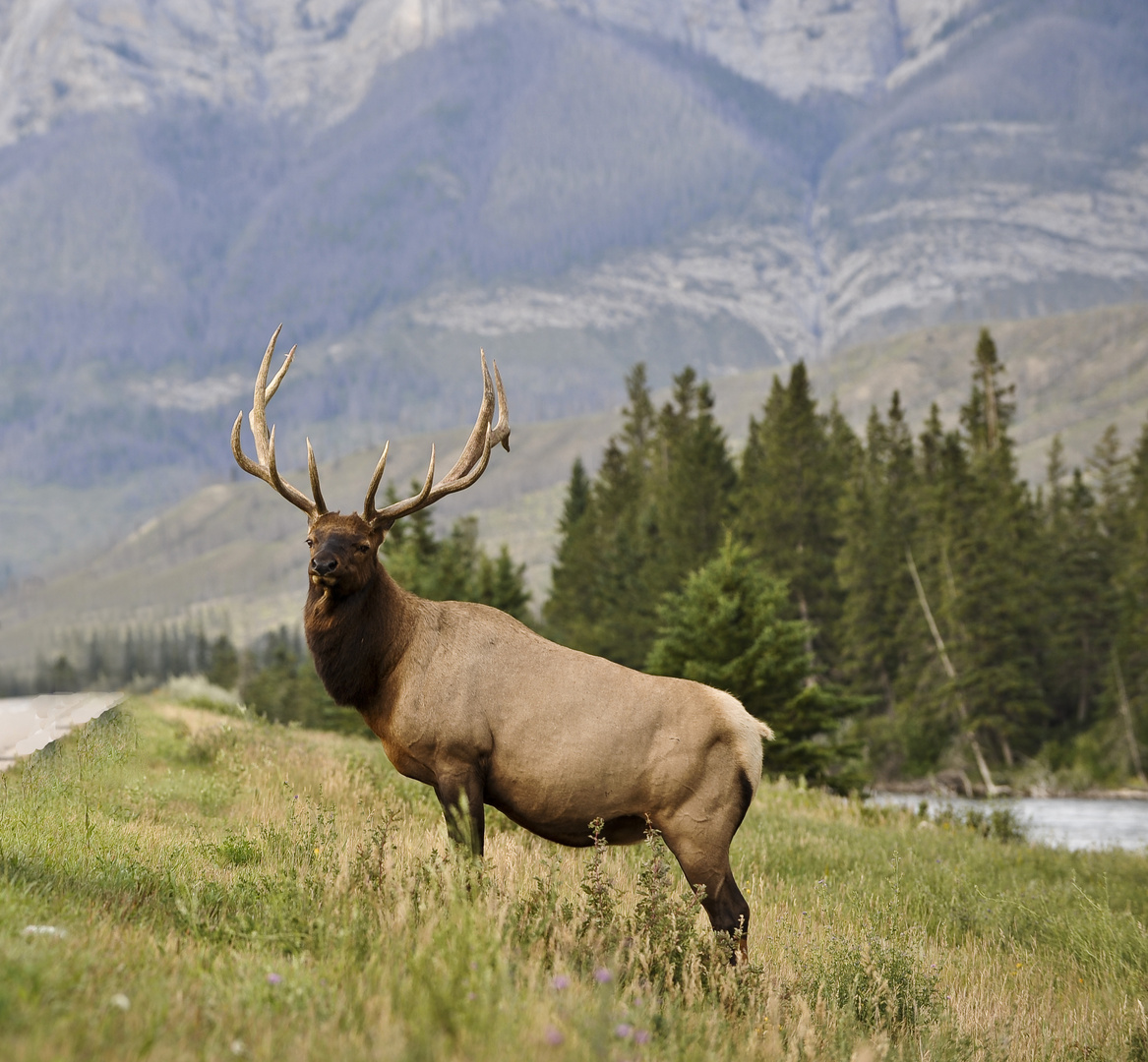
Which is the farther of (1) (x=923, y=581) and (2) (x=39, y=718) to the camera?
(1) (x=923, y=581)

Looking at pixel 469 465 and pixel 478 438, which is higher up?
pixel 478 438

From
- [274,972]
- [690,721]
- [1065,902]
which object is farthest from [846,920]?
[274,972]

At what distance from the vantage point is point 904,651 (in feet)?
161

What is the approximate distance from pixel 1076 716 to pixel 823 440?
55.8ft

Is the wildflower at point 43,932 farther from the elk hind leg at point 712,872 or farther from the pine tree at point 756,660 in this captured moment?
the pine tree at point 756,660

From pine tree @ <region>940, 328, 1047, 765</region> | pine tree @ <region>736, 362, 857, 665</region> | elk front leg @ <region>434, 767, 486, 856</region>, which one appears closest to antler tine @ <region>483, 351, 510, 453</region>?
elk front leg @ <region>434, 767, 486, 856</region>

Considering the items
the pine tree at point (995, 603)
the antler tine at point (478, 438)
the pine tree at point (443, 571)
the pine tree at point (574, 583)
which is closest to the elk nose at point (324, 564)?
the antler tine at point (478, 438)

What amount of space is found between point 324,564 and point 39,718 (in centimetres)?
322

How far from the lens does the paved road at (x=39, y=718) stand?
23.8 ft

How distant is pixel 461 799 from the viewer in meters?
6.10

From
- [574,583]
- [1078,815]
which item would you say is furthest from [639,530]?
[1078,815]

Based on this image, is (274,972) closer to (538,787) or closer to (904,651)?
(538,787)

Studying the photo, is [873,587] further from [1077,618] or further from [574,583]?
[574,583]

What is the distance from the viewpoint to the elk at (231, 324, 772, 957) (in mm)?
6160
